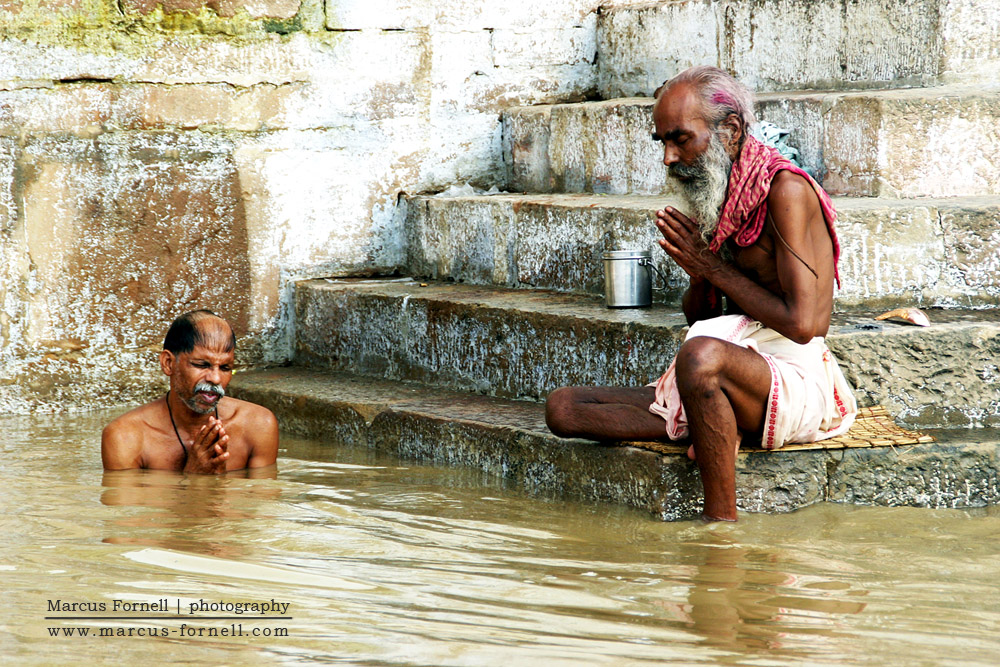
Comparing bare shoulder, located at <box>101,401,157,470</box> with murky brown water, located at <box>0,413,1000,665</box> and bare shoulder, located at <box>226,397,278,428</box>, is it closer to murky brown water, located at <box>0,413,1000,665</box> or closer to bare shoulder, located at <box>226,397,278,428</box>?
murky brown water, located at <box>0,413,1000,665</box>

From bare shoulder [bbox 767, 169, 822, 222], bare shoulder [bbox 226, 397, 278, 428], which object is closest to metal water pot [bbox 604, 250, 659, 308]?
bare shoulder [bbox 767, 169, 822, 222]

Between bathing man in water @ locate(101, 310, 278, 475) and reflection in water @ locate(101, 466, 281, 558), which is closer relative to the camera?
reflection in water @ locate(101, 466, 281, 558)

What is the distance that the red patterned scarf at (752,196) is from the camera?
4.14 m

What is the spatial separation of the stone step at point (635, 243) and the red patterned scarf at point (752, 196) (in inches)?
26.9

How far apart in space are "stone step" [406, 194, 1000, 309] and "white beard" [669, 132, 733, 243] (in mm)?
603

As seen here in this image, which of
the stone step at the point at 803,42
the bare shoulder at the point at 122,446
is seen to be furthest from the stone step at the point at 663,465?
the stone step at the point at 803,42

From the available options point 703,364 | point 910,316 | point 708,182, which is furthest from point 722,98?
point 910,316

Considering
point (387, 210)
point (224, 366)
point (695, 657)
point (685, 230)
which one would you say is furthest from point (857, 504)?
point (387, 210)

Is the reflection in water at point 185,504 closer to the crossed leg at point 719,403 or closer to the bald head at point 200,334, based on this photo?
the bald head at point 200,334

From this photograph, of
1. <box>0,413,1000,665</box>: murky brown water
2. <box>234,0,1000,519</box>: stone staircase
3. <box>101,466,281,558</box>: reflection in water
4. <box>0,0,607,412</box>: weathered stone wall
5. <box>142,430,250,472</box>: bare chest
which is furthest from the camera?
<box>0,0,607,412</box>: weathered stone wall

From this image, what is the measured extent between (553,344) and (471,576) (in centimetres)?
203

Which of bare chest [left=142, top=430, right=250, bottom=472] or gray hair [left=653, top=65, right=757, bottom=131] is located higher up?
gray hair [left=653, top=65, right=757, bottom=131]

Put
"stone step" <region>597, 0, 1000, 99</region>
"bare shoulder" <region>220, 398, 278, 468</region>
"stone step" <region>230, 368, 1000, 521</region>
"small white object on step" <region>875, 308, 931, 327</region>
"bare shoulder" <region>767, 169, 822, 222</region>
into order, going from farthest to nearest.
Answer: "stone step" <region>597, 0, 1000, 99</region>, "bare shoulder" <region>220, 398, 278, 468</region>, "small white object on step" <region>875, 308, 931, 327</region>, "stone step" <region>230, 368, 1000, 521</region>, "bare shoulder" <region>767, 169, 822, 222</region>

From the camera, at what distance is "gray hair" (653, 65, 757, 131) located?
4246 millimetres
